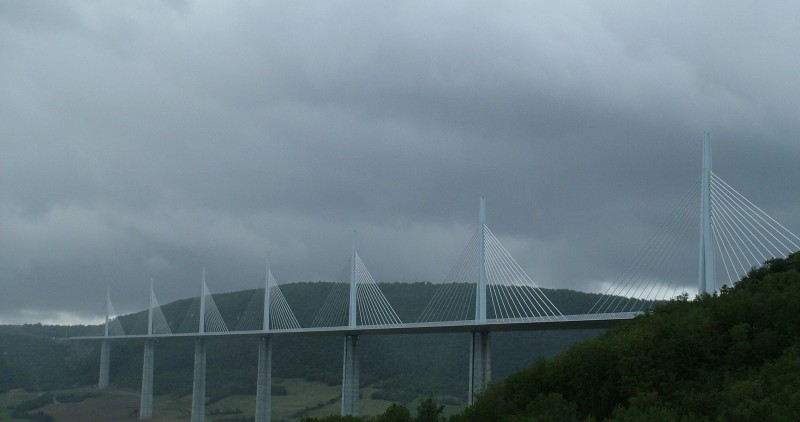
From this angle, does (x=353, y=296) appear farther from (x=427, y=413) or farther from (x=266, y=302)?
(x=427, y=413)

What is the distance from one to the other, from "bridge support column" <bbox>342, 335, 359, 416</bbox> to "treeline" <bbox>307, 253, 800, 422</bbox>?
2791 centimetres

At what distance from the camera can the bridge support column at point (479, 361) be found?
158 ft

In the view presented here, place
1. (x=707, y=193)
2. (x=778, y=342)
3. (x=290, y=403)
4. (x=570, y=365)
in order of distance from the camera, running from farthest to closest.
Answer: (x=290, y=403), (x=707, y=193), (x=570, y=365), (x=778, y=342)

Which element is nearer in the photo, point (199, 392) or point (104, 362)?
point (199, 392)

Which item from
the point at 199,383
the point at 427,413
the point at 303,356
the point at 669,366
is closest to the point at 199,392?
the point at 199,383

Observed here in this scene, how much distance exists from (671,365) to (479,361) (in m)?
19.1

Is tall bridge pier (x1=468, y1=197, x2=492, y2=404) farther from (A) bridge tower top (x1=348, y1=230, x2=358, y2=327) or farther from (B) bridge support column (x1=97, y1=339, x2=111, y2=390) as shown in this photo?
(B) bridge support column (x1=97, y1=339, x2=111, y2=390)

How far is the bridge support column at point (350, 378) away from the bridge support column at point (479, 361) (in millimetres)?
12349

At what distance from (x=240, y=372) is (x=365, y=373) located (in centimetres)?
1603

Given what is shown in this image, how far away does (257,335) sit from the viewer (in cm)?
7125

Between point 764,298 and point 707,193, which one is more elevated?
point 707,193

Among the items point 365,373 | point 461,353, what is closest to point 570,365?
point 461,353

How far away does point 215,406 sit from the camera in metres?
92.9

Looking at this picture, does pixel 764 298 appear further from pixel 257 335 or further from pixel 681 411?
pixel 257 335
